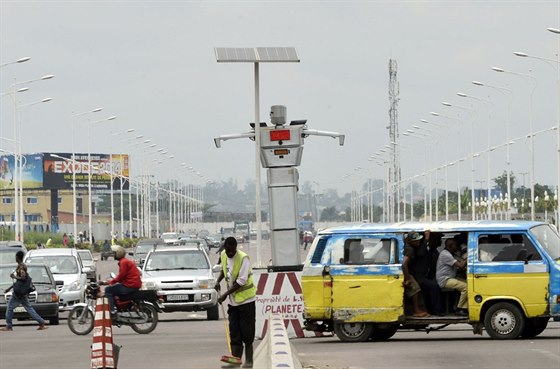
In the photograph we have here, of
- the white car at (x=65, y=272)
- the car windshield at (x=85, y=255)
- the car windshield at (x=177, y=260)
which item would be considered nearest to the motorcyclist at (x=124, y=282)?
the car windshield at (x=177, y=260)

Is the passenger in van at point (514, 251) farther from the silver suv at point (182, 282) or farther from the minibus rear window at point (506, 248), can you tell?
the silver suv at point (182, 282)

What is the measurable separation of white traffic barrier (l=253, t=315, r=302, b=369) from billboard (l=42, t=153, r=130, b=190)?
14077cm

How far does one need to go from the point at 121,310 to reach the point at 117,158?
151195 mm

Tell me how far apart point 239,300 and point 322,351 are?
3774mm

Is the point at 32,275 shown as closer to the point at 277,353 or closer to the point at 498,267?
the point at 498,267

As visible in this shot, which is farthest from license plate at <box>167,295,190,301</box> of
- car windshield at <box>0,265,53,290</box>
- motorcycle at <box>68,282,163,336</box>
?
motorcycle at <box>68,282,163,336</box>

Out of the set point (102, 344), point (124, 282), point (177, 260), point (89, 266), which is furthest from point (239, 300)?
point (89, 266)

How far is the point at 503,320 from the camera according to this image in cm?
2542

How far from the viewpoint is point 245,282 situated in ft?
67.8

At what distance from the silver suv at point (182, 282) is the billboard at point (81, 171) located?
4869 inches

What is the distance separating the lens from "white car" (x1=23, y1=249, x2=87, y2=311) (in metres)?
40.3

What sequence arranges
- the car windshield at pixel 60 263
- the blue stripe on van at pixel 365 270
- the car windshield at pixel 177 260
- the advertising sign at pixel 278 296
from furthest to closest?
the car windshield at pixel 60 263
the car windshield at pixel 177 260
the advertising sign at pixel 278 296
the blue stripe on van at pixel 365 270

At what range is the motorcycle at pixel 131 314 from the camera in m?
31.0

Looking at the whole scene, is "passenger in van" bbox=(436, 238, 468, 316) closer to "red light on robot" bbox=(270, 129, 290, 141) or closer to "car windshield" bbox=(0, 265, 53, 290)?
"red light on robot" bbox=(270, 129, 290, 141)
